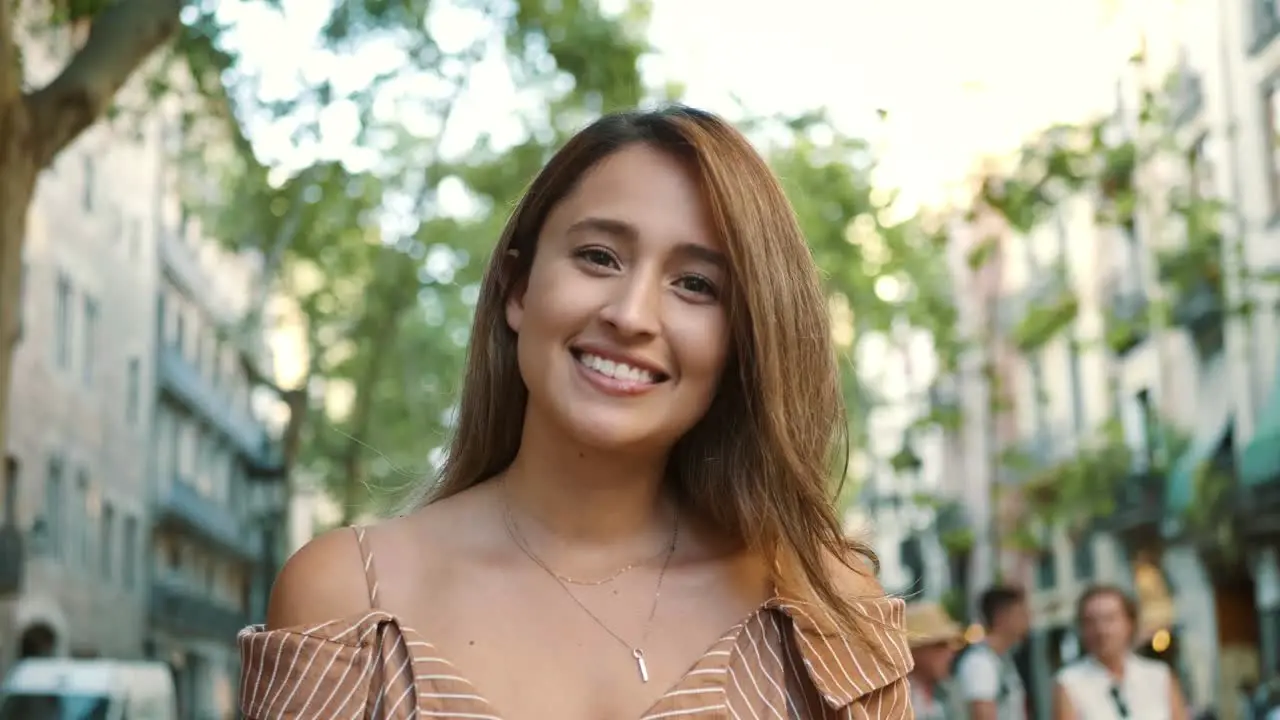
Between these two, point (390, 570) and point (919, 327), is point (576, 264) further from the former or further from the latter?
point (919, 327)

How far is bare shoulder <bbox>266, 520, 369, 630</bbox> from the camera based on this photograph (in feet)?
7.79

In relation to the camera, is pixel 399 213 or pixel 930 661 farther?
pixel 399 213

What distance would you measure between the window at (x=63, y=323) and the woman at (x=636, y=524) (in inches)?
1172

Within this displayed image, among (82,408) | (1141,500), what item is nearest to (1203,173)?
(1141,500)

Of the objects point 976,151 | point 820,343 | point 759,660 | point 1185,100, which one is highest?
point 1185,100

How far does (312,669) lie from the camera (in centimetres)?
227

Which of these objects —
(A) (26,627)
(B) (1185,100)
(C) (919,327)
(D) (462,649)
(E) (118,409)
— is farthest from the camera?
(E) (118,409)

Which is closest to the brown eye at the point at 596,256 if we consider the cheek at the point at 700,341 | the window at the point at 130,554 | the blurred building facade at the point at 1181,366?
the cheek at the point at 700,341

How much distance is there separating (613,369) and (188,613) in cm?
4668

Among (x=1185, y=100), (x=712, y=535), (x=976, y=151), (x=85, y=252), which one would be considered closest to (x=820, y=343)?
(x=712, y=535)

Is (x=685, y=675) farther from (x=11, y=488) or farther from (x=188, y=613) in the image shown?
(x=188, y=613)

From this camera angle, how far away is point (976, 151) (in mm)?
15141

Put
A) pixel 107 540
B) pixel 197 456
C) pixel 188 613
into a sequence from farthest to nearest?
pixel 197 456 → pixel 188 613 → pixel 107 540

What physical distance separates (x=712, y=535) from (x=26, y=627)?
96.1 ft
